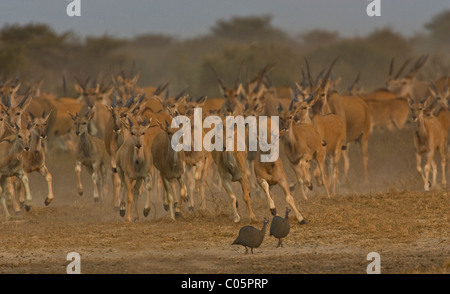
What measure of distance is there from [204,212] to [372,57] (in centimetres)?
3939

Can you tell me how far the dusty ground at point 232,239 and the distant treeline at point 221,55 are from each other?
20840mm

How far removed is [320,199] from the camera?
1675 cm

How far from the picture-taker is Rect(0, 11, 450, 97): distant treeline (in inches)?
1720

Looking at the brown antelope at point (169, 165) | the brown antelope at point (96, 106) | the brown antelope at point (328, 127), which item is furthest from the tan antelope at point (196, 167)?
the brown antelope at point (96, 106)

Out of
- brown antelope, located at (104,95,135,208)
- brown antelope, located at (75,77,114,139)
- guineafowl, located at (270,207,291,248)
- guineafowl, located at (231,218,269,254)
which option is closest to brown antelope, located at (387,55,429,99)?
brown antelope, located at (75,77,114,139)

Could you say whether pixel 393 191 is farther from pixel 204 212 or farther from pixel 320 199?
pixel 204 212

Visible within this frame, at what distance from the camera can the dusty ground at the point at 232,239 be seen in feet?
39.0

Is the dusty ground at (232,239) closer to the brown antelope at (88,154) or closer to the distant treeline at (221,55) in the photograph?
the brown antelope at (88,154)

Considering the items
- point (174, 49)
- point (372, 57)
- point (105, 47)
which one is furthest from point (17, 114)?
point (174, 49)

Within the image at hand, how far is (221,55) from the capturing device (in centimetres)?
4725

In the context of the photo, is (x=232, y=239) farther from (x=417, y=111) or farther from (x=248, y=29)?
(x=248, y=29)

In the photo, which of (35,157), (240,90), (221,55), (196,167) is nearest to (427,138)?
(196,167)

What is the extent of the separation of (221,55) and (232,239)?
34.1m

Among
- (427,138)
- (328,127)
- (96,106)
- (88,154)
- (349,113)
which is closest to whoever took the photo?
(427,138)
